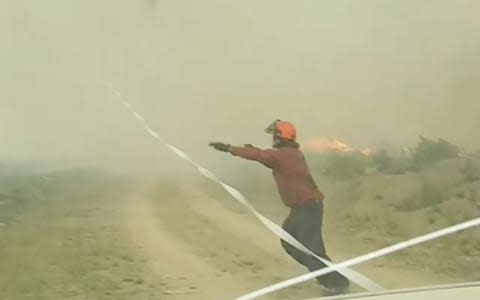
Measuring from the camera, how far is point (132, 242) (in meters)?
1.36

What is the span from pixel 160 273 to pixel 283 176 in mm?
281

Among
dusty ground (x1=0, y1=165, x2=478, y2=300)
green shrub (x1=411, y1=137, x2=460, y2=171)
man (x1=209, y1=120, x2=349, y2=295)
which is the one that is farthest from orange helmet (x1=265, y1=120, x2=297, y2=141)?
green shrub (x1=411, y1=137, x2=460, y2=171)

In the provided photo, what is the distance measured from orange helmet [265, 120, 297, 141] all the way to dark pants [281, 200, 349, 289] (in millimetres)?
124

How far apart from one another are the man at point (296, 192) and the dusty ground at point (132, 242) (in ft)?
0.07

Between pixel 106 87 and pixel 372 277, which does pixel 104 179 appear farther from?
pixel 372 277

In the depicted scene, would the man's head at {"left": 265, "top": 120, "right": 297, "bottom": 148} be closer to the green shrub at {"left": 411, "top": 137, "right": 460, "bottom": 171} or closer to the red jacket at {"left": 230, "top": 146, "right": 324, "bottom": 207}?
the red jacket at {"left": 230, "top": 146, "right": 324, "bottom": 207}

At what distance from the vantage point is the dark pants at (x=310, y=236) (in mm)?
1416

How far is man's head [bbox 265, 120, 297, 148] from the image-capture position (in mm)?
1447

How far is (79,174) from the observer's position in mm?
1370

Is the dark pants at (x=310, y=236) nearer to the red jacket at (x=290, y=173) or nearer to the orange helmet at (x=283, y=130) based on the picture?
the red jacket at (x=290, y=173)

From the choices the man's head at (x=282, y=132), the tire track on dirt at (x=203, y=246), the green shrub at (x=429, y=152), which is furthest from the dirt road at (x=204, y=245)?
the green shrub at (x=429, y=152)

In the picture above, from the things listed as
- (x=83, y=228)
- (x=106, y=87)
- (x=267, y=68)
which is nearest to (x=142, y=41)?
(x=106, y=87)

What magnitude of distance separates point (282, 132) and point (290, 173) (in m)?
0.08

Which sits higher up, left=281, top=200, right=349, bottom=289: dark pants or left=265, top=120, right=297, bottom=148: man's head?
left=265, top=120, right=297, bottom=148: man's head
